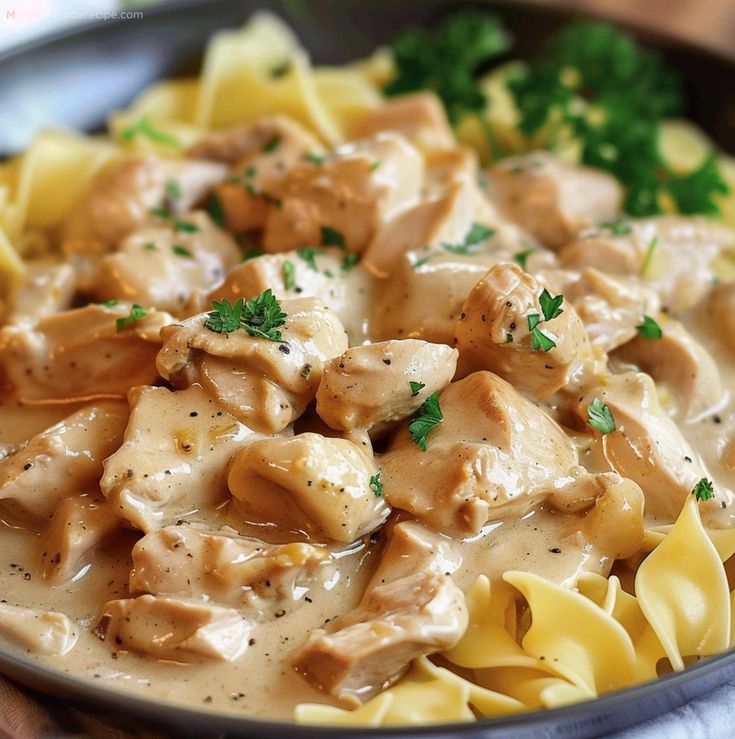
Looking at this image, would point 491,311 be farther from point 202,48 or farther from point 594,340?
point 202,48

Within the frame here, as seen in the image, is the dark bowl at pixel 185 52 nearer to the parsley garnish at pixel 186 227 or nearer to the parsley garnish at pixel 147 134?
the parsley garnish at pixel 147 134

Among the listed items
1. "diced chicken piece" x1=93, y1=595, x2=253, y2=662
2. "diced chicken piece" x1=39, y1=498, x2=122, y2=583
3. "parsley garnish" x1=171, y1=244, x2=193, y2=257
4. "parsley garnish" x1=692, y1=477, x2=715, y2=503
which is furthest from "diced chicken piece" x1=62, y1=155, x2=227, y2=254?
"parsley garnish" x1=692, y1=477, x2=715, y2=503

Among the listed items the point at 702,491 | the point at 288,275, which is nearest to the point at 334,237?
the point at 288,275

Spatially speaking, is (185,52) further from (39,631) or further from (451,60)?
(39,631)

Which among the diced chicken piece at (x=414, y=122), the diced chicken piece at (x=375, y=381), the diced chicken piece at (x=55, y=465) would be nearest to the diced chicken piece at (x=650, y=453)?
the diced chicken piece at (x=375, y=381)

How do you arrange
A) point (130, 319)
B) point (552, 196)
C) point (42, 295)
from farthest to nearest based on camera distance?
Result: point (552, 196)
point (42, 295)
point (130, 319)

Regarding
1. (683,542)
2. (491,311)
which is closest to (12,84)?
(491,311)

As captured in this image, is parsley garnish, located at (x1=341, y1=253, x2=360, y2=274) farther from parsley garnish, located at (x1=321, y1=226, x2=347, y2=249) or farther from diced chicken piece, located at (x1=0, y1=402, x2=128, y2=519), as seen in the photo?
diced chicken piece, located at (x1=0, y1=402, x2=128, y2=519)
